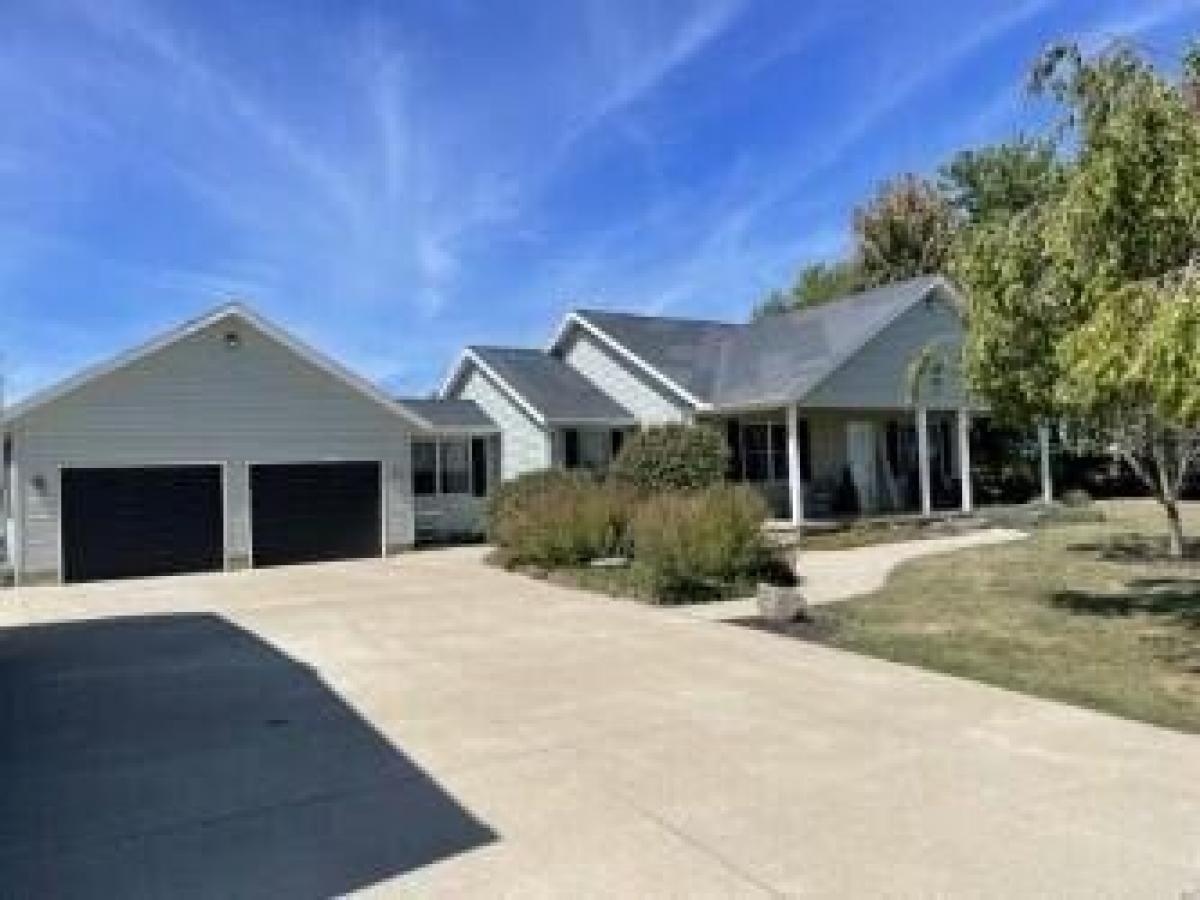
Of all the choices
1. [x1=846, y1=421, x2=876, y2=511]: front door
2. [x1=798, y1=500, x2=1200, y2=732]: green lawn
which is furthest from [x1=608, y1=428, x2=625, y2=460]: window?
[x1=798, y1=500, x2=1200, y2=732]: green lawn

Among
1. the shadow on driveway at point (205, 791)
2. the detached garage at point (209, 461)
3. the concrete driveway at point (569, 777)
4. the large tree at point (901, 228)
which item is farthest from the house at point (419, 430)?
the large tree at point (901, 228)

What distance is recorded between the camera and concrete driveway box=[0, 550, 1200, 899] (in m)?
5.59

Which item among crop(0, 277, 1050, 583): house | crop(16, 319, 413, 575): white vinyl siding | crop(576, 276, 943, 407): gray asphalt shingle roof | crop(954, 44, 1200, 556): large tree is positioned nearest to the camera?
crop(954, 44, 1200, 556): large tree

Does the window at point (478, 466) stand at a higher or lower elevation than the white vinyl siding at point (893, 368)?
lower

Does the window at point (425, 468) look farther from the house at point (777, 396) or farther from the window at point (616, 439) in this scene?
the window at point (616, 439)

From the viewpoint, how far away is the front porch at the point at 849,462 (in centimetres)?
2898

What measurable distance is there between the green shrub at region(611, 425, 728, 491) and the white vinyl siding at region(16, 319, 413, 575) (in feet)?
16.9

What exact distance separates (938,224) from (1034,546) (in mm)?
25759

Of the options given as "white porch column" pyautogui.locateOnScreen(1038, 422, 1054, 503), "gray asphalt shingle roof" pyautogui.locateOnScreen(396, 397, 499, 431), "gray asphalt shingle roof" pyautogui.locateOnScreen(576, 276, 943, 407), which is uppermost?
"gray asphalt shingle roof" pyautogui.locateOnScreen(576, 276, 943, 407)

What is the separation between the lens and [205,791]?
7.16 metres

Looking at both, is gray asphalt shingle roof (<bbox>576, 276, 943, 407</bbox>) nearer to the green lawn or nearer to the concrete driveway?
the green lawn

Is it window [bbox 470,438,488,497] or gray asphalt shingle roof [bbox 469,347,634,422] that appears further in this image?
window [bbox 470,438,488,497]

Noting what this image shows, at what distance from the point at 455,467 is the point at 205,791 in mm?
23276

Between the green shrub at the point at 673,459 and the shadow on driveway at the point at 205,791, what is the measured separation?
555 inches
